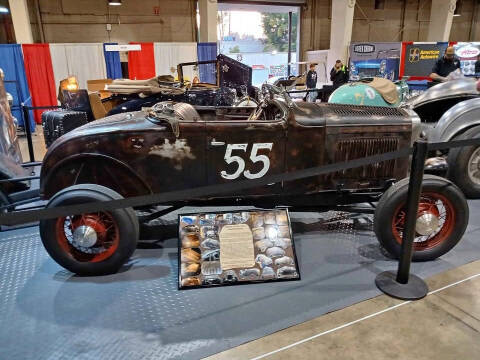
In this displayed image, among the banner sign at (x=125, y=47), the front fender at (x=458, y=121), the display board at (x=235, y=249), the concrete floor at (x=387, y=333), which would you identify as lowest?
the concrete floor at (x=387, y=333)

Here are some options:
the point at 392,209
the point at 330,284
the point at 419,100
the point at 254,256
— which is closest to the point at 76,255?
the point at 254,256

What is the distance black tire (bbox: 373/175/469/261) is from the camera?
309 centimetres

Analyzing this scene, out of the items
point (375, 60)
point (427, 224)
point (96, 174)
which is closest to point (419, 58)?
point (375, 60)

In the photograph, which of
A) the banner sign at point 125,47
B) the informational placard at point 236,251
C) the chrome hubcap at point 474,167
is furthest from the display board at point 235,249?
the banner sign at point 125,47

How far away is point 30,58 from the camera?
12227 millimetres

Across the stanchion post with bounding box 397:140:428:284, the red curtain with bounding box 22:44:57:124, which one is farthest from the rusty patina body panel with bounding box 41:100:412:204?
the red curtain with bounding box 22:44:57:124

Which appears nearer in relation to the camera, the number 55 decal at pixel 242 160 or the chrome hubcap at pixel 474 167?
the number 55 decal at pixel 242 160

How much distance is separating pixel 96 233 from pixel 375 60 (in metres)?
13.8

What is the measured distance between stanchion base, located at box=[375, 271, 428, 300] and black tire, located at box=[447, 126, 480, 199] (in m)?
2.27

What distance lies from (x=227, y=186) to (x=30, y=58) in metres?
12.5

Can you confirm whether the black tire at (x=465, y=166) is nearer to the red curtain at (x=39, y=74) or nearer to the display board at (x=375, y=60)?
the display board at (x=375, y=60)

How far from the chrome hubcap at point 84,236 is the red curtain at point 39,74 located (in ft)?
36.6

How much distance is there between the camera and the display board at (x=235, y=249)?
3.01 metres

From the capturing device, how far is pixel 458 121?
15.6 feet
